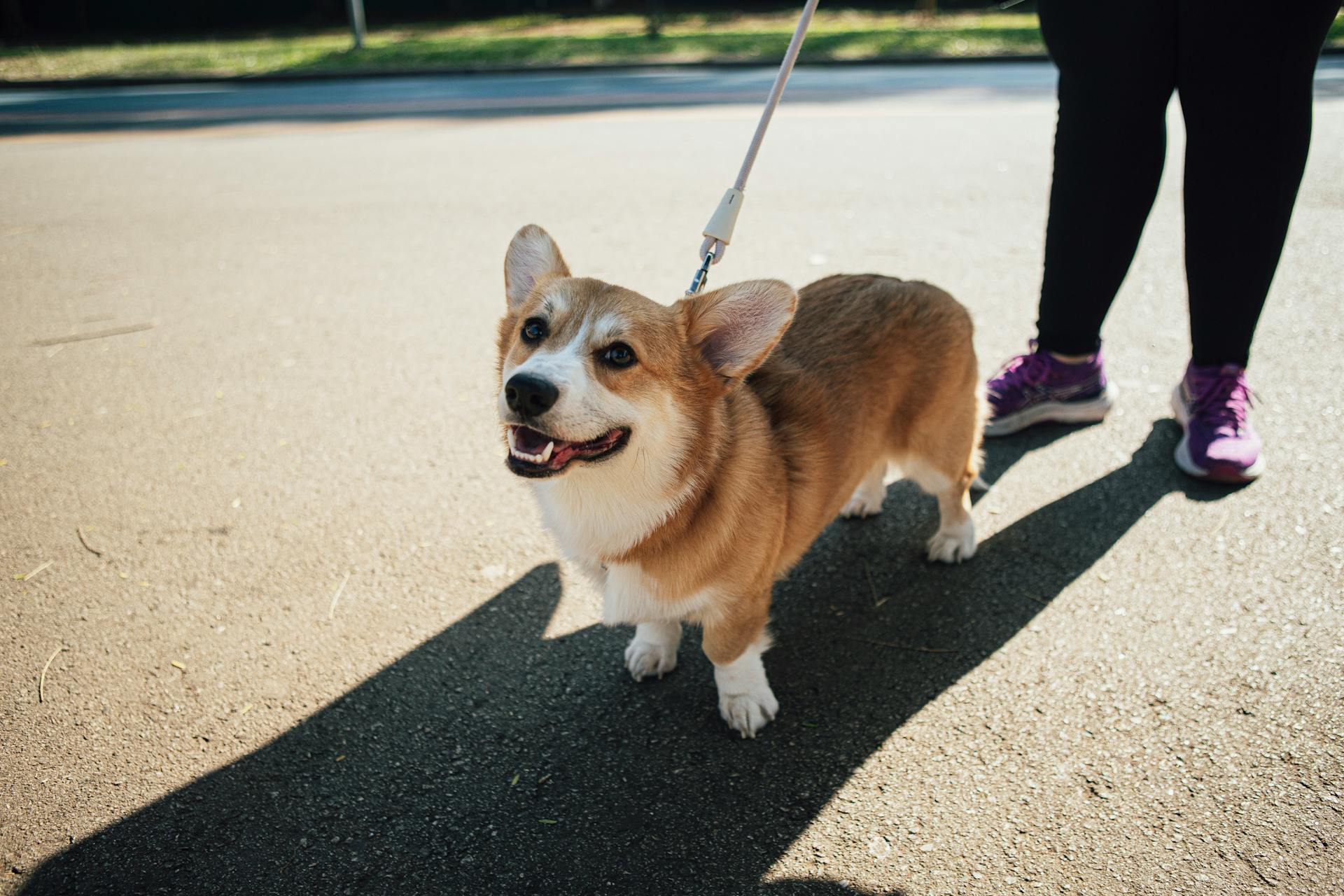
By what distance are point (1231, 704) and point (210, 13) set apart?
20.0 metres

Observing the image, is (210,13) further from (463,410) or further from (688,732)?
(688,732)

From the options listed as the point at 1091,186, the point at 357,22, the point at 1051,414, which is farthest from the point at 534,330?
the point at 357,22

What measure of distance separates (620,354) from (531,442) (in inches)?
12.0

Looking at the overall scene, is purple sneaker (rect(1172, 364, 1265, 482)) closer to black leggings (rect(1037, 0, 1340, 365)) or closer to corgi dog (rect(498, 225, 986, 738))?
black leggings (rect(1037, 0, 1340, 365))

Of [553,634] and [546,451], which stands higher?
[546,451]

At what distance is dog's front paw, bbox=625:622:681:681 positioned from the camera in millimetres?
2338

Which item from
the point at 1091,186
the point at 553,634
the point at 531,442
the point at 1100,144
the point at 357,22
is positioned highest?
the point at 1100,144

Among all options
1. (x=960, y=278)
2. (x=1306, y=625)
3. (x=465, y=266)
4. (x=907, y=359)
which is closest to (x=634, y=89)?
(x=465, y=266)

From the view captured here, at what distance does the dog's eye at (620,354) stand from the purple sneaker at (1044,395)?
6.04 ft

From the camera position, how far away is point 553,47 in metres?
12.2

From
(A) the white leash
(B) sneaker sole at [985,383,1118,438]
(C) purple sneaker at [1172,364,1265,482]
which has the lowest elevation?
(B) sneaker sole at [985,383,1118,438]

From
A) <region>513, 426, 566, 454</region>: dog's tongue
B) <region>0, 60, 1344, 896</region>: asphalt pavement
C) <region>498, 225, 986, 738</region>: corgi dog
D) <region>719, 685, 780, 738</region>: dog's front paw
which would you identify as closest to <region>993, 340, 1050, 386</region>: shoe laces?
<region>0, 60, 1344, 896</region>: asphalt pavement

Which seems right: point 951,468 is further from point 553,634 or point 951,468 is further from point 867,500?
point 553,634

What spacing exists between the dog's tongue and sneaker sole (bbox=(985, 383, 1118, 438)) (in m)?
2.05
